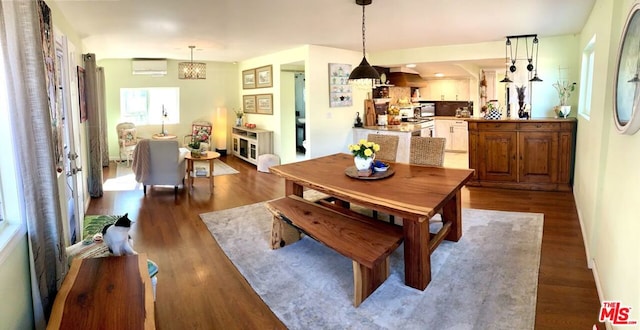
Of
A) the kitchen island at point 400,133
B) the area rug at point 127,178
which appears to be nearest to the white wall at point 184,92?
the area rug at point 127,178

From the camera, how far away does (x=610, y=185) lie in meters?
2.64

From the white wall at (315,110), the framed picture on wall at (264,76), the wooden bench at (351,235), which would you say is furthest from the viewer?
the framed picture on wall at (264,76)

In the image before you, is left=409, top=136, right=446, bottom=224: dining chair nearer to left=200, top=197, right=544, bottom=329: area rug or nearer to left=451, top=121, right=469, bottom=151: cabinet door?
left=200, top=197, right=544, bottom=329: area rug

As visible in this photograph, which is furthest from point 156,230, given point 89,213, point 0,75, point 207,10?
point 0,75

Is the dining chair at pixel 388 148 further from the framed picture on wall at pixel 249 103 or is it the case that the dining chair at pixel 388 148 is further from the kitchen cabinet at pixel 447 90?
the kitchen cabinet at pixel 447 90

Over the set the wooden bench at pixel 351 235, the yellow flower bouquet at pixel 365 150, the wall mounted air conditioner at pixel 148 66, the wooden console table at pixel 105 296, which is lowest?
the wooden bench at pixel 351 235

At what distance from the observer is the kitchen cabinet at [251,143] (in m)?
7.82

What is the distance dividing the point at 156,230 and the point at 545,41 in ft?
20.0

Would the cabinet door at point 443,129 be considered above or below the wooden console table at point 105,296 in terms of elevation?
above

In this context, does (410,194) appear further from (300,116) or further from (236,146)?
(300,116)

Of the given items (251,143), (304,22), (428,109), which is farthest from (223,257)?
(428,109)

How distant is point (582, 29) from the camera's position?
17.0 ft

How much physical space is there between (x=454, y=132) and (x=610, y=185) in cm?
695

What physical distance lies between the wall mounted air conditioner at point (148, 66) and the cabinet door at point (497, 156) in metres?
6.83
